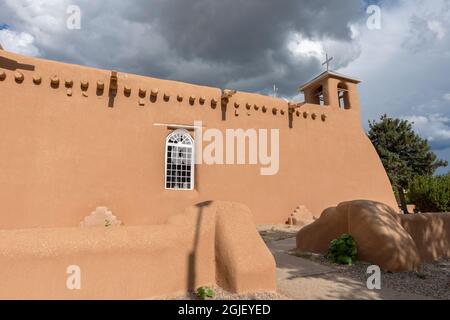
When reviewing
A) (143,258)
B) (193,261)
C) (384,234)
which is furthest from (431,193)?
(143,258)

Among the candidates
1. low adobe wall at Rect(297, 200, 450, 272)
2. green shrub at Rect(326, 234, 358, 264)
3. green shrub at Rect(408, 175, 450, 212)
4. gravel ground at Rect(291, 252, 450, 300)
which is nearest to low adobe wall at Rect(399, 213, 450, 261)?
low adobe wall at Rect(297, 200, 450, 272)

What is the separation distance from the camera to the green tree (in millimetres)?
27172

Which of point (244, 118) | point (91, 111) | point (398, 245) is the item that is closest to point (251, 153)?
point (244, 118)

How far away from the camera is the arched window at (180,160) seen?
12391 millimetres

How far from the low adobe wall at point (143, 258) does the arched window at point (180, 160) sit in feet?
22.2

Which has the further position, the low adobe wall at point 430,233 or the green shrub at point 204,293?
the low adobe wall at point 430,233

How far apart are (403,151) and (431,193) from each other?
11229mm

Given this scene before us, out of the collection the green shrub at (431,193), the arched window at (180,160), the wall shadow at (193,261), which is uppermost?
the arched window at (180,160)

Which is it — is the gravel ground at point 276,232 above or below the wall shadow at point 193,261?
below

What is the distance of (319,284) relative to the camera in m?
6.00

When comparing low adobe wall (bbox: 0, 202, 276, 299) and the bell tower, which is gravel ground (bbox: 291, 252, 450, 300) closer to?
low adobe wall (bbox: 0, 202, 276, 299)

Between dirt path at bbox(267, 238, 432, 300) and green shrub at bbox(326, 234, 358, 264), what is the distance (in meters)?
0.50

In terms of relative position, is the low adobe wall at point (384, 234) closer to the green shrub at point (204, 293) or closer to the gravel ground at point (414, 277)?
the gravel ground at point (414, 277)

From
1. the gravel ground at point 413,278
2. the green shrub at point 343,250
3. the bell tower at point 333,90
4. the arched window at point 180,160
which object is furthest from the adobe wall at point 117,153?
the gravel ground at point 413,278
